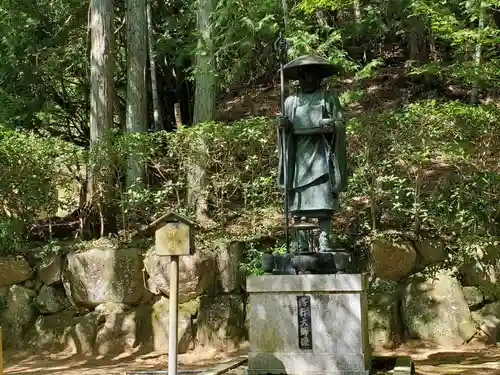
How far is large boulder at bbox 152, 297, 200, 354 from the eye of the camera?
10.1 m

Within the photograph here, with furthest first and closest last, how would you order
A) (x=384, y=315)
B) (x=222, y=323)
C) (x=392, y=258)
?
1. (x=222, y=323)
2. (x=392, y=258)
3. (x=384, y=315)

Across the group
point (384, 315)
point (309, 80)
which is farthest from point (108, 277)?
point (309, 80)

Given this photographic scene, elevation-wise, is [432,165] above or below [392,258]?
above

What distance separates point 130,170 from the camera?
35.5 feet

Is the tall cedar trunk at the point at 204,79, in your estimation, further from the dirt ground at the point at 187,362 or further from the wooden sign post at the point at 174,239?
the wooden sign post at the point at 174,239

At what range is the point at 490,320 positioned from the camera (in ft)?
30.9

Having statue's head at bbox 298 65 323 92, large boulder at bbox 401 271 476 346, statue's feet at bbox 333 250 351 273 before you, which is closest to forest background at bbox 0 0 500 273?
large boulder at bbox 401 271 476 346

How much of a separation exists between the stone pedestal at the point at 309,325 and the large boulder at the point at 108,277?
496 centimetres

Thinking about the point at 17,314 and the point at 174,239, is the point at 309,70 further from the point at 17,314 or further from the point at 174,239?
the point at 17,314

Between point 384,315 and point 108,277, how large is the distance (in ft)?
15.0

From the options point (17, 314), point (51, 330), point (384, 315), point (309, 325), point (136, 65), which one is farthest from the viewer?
point (136, 65)

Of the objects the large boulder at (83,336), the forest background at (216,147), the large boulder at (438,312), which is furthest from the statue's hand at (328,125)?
the large boulder at (83,336)

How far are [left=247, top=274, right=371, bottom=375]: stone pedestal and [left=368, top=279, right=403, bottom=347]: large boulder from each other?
3729 mm

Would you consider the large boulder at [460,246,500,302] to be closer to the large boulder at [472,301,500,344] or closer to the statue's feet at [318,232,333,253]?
the large boulder at [472,301,500,344]
